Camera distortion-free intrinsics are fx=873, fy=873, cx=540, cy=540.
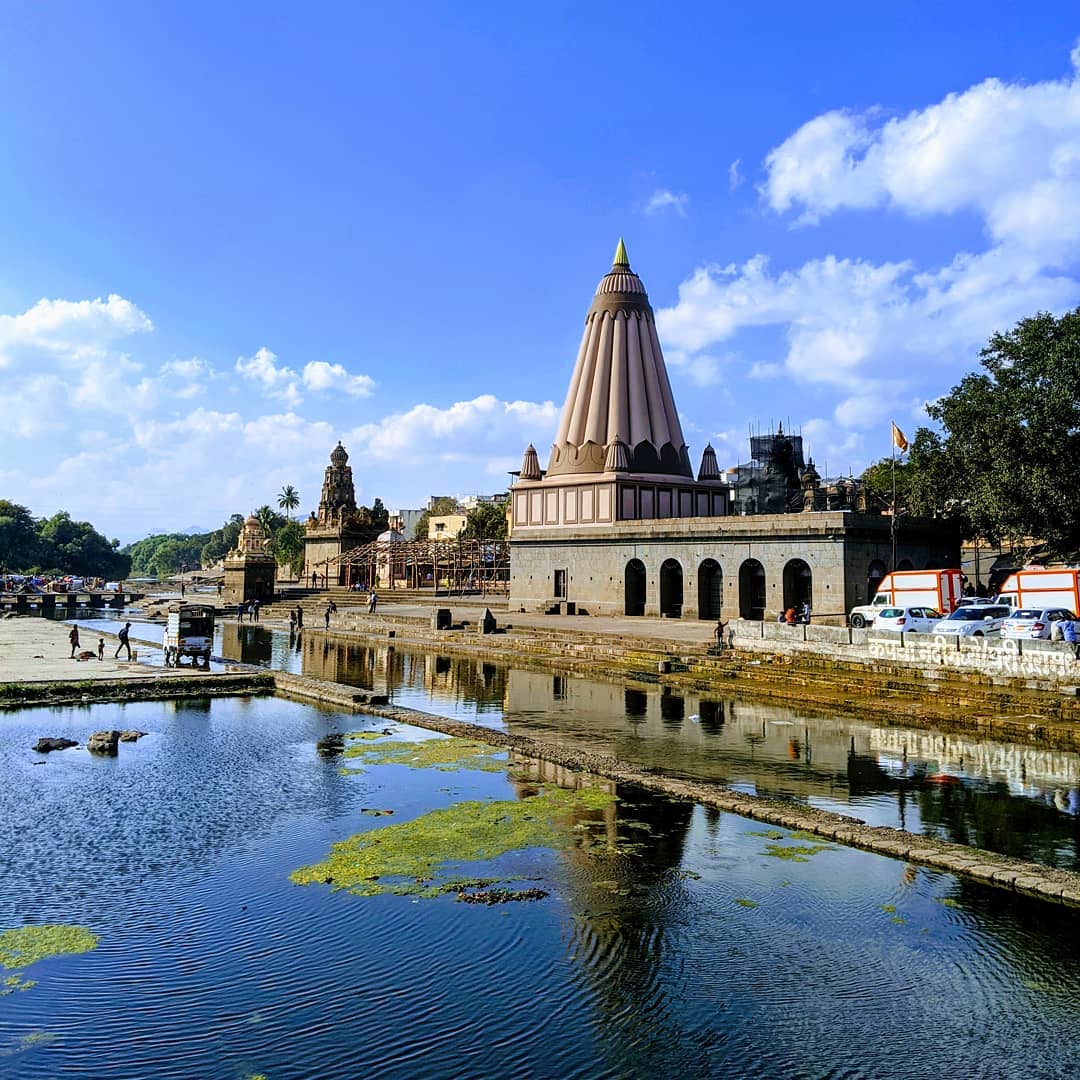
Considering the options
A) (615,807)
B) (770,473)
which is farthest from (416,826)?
(770,473)

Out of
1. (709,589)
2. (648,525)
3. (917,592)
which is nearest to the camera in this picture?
(917,592)

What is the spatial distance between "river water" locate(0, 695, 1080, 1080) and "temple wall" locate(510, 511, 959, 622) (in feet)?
61.2

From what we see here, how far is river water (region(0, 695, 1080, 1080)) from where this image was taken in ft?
19.0

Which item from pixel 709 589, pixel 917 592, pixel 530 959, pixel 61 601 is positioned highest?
pixel 709 589

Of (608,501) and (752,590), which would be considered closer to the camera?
(752,590)

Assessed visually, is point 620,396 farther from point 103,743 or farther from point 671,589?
point 103,743

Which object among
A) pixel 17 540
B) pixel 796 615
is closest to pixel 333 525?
pixel 17 540

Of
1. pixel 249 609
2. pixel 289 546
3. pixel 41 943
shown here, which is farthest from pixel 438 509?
pixel 41 943

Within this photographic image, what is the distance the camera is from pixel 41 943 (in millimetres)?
7211

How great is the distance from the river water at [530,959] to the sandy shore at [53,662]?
10.1 meters

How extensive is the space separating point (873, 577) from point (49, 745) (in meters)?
24.4

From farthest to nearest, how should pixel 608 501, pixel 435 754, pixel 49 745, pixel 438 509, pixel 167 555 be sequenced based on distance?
pixel 167 555 → pixel 438 509 → pixel 608 501 → pixel 435 754 → pixel 49 745

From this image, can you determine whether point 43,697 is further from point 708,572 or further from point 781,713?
point 708,572

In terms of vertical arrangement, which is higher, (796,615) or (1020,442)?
(1020,442)
